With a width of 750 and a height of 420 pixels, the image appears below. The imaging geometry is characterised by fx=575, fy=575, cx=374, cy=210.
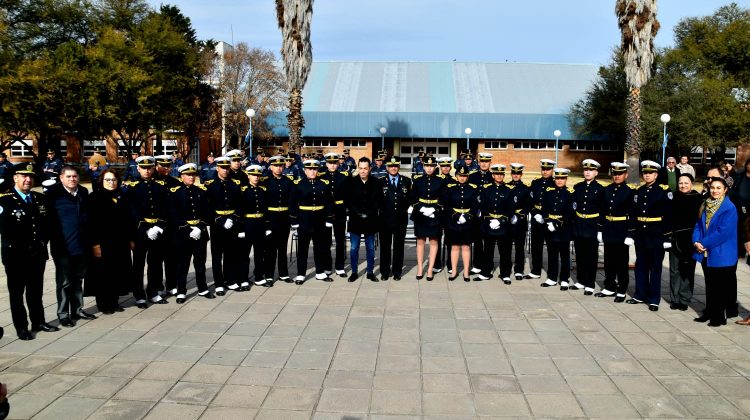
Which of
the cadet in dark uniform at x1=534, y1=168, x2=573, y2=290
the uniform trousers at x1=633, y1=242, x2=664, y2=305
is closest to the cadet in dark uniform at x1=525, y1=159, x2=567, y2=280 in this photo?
the cadet in dark uniform at x1=534, y1=168, x2=573, y2=290

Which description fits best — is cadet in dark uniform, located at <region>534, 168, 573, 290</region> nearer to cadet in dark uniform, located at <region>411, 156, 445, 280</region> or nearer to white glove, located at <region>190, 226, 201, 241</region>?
cadet in dark uniform, located at <region>411, 156, 445, 280</region>

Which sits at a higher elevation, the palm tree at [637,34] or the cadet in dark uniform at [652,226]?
the palm tree at [637,34]

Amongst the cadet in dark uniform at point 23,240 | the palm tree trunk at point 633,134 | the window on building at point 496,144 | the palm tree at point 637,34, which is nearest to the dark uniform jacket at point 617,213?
the cadet in dark uniform at point 23,240

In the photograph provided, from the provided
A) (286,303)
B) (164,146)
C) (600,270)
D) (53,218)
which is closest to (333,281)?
(286,303)

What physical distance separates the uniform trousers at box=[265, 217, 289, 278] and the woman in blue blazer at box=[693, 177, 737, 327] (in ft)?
20.5

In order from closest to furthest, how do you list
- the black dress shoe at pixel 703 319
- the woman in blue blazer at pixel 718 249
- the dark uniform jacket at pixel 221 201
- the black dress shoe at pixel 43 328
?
the black dress shoe at pixel 43 328
the woman in blue blazer at pixel 718 249
the black dress shoe at pixel 703 319
the dark uniform jacket at pixel 221 201

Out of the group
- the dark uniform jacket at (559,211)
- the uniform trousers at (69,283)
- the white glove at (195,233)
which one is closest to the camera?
the uniform trousers at (69,283)

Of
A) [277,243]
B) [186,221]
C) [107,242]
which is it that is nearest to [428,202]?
[277,243]

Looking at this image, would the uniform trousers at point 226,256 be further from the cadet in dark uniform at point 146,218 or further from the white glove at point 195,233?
the cadet in dark uniform at point 146,218

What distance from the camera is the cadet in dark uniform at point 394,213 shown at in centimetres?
1012

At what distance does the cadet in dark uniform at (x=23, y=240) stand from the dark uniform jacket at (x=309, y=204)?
12.6 feet

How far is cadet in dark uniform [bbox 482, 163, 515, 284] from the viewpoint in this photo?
32.6 ft

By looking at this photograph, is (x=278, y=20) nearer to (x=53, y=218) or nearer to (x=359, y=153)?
(x=53, y=218)

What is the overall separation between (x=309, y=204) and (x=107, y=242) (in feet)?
10.6
